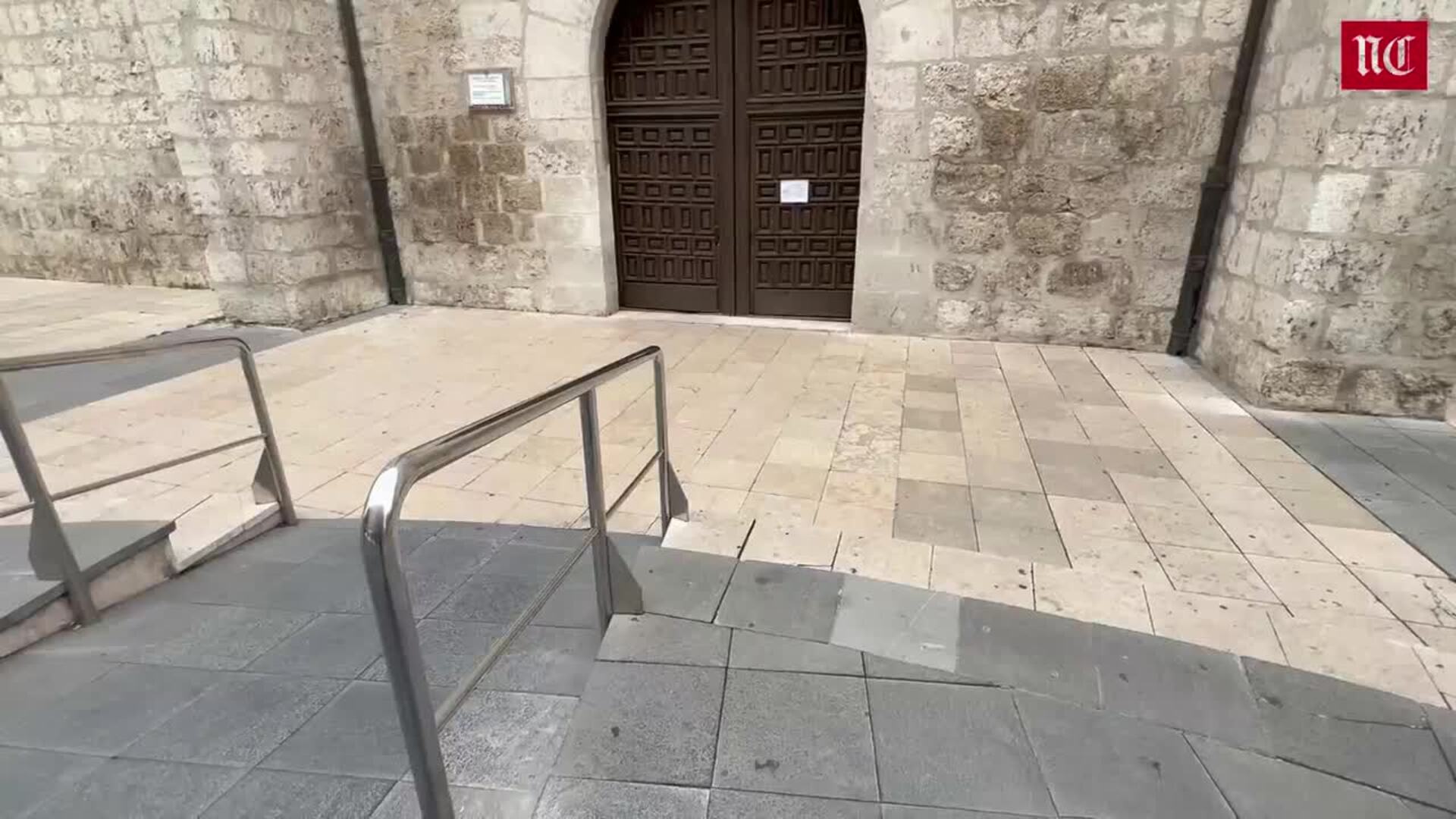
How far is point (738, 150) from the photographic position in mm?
5184

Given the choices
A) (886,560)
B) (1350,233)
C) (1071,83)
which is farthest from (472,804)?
(1071,83)

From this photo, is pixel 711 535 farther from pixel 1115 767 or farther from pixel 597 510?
pixel 1115 767

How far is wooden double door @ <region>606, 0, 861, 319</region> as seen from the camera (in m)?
4.88

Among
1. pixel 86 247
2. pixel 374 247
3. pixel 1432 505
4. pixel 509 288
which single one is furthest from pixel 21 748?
pixel 86 247

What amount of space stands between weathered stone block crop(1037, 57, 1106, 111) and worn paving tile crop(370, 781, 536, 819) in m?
4.75

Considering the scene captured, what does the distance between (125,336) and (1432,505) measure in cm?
776

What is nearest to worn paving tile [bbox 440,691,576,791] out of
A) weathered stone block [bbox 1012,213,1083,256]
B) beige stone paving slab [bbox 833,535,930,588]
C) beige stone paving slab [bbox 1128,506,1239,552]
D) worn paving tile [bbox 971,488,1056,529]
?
beige stone paving slab [bbox 833,535,930,588]

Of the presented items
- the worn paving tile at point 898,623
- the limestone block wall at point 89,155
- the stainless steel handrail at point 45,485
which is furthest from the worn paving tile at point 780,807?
the limestone block wall at point 89,155

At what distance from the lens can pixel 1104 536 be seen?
7.76 ft

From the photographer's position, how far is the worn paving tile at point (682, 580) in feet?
5.99

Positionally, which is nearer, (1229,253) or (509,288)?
(1229,253)

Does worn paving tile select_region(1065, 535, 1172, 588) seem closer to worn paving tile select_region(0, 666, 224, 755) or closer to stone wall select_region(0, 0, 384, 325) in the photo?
worn paving tile select_region(0, 666, 224, 755)

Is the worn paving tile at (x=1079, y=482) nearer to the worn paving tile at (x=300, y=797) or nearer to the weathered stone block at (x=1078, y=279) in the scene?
the weathered stone block at (x=1078, y=279)

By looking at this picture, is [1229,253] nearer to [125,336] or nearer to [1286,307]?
[1286,307]
